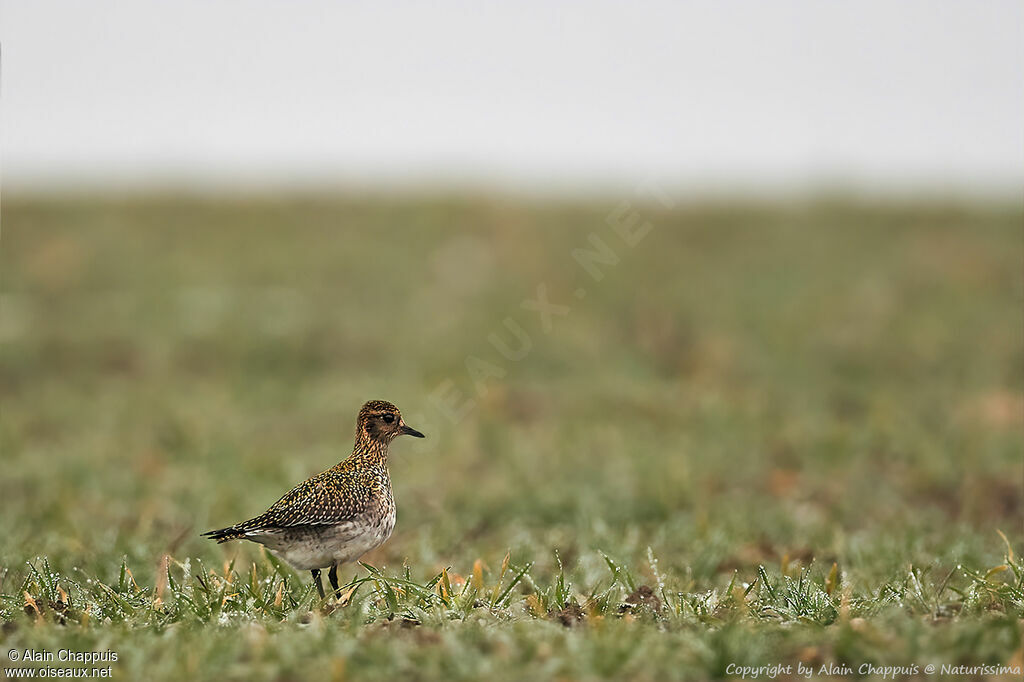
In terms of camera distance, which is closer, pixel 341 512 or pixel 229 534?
pixel 229 534

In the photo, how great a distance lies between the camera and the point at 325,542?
13.0 ft

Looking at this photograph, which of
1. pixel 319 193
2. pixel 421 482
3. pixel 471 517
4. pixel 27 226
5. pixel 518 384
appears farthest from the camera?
pixel 319 193

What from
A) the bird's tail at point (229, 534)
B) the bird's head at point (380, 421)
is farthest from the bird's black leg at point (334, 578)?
the bird's head at point (380, 421)

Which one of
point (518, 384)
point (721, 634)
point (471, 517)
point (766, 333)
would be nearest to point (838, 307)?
point (766, 333)

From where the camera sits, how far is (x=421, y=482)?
26.2ft

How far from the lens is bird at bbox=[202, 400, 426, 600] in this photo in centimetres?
389

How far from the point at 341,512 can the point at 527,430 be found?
589 cm

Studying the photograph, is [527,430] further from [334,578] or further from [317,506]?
[317,506]

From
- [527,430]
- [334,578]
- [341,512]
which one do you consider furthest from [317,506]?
[527,430]

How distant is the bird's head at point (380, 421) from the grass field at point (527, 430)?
1.84ft

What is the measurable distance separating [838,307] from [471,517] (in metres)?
7.87

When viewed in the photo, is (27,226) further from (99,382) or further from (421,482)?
(421,482)

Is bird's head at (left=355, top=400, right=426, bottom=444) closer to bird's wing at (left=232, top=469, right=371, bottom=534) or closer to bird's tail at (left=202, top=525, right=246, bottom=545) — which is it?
bird's wing at (left=232, top=469, right=371, bottom=534)

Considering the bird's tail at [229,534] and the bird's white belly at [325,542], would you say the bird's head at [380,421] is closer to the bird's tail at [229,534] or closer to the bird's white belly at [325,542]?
the bird's white belly at [325,542]
